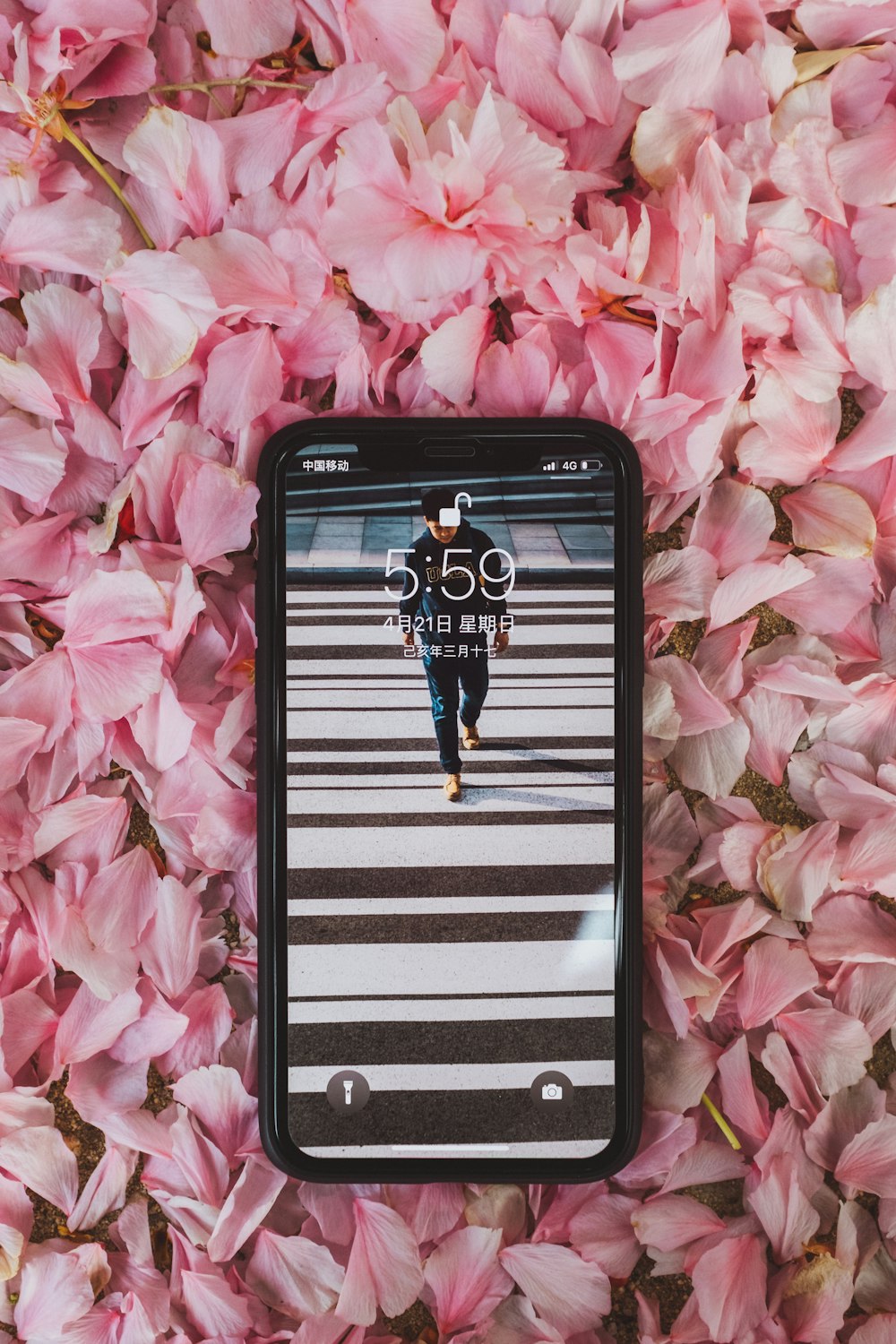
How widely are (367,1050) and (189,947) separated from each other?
87mm

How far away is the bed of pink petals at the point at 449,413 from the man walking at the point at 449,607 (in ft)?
0.18

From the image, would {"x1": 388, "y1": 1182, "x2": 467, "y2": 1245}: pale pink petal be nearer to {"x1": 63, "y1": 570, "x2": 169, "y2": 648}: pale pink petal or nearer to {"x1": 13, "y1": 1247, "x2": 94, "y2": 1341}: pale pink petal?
{"x1": 13, "y1": 1247, "x2": 94, "y2": 1341}: pale pink petal

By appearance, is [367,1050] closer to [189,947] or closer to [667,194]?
[189,947]

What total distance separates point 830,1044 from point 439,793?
0.20m

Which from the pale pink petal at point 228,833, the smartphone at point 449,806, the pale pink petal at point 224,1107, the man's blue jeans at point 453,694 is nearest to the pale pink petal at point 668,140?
the smartphone at point 449,806

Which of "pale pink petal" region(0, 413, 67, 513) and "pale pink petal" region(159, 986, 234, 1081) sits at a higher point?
"pale pink petal" region(0, 413, 67, 513)

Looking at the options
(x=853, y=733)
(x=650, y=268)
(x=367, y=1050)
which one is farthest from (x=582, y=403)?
(x=367, y=1050)

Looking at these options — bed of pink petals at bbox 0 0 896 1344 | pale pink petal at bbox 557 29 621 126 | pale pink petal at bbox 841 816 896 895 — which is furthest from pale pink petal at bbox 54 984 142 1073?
pale pink petal at bbox 557 29 621 126

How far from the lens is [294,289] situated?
0.36m

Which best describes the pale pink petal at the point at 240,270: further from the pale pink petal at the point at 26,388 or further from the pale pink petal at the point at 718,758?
the pale pink petal at the point at 718,758

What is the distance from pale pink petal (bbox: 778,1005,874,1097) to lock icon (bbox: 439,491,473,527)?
25 cm

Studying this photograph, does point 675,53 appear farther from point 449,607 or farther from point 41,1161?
point 41,1161

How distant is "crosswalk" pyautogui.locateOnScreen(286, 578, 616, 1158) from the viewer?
362mm

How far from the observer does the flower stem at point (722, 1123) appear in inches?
14.5
